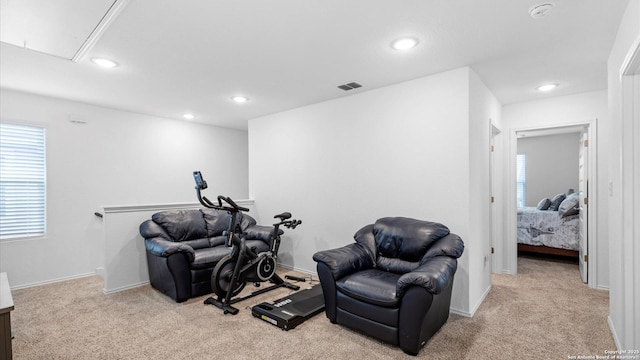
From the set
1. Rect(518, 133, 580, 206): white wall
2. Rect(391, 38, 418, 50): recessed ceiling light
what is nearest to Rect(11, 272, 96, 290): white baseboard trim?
Rect(391, 38, 418, 50): recessed ceiling light

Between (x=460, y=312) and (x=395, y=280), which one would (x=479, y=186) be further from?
(x=395, y=280)

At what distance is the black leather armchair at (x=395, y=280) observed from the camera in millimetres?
2252

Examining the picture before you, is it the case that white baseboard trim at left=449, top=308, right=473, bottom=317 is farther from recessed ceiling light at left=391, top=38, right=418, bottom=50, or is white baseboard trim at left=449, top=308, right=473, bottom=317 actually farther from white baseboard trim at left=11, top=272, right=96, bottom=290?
white baseboard trim at left=11, top=272, right=96, bottom=290

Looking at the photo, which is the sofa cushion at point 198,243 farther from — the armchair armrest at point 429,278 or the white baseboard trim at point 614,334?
the white baseboard trim at point 614,334

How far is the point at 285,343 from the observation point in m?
2.48

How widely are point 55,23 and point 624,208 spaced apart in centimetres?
427

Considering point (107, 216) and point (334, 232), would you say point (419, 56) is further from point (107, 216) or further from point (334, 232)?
point (107, 216)

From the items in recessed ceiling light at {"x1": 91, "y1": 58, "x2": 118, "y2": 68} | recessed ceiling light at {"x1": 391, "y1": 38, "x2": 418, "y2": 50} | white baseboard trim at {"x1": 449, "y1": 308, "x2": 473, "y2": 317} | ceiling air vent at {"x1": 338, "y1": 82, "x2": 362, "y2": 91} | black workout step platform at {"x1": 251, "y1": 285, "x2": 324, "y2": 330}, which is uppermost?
recessed ceiling light at {"x1": 391, "y1": 38, "x2": 418, "y2": 50}

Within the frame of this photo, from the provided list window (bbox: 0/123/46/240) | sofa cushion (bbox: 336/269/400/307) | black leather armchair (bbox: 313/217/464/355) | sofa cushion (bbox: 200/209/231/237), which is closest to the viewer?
black leather armchair (bbox: 313/217/464/355)

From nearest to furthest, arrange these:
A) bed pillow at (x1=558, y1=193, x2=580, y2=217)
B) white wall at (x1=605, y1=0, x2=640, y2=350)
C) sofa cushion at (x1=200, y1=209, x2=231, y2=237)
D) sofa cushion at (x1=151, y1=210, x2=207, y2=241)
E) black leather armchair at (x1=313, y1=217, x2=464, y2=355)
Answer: white wall at (x1=605, y1=0, x2=640, y2=350) → black leather armchair at (x1=313, y1=217, x2=464, y2=355) → sofa cushion at (x1=151, y1=210, x2=207, y2=241) → sofa cushion at (x1=200, y1=209, x2=231, y2=237) → bed pillow at (x1=558, y1=193, x2=580, y2=217)

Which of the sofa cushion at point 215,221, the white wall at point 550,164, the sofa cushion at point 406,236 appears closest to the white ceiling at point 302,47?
the sofa cushion at point 406,236

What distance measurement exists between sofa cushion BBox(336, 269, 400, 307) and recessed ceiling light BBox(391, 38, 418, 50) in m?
2.03

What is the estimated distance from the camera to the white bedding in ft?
16.3

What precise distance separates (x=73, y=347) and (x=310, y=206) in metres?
2.90
